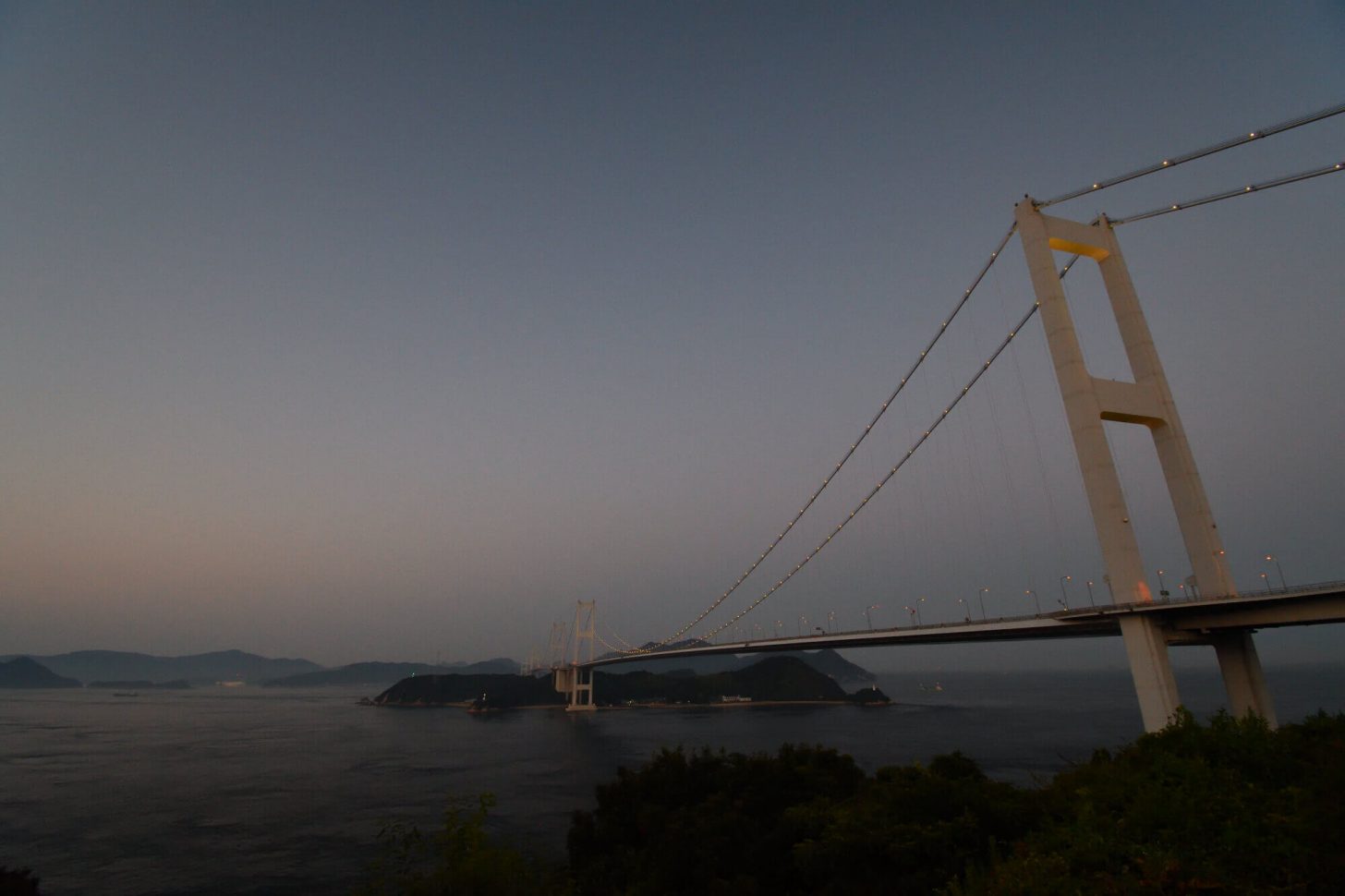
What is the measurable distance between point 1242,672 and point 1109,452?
6.39 meters

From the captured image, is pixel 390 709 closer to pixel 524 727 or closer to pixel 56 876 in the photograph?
pixel 524 727

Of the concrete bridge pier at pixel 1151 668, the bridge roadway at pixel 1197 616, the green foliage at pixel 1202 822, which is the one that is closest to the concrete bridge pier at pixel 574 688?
the bridge roadway at pixel 1197 616

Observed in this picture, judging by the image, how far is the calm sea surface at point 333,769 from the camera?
76.6 feet

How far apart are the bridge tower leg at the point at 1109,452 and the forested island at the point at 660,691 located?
9316 centimetres

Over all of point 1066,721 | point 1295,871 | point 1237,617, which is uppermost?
point 1237,617

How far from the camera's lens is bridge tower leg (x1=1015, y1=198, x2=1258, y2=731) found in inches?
631

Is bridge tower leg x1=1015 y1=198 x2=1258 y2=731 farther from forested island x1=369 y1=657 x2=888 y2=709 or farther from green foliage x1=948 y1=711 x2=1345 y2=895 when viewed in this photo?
forested island x1=369 y1=657 x2=888 y2=709

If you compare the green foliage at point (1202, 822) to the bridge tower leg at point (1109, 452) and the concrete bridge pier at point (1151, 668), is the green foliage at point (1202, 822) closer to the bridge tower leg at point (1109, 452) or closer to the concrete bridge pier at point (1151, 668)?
the concrete bridge pier at point (1151, 668)

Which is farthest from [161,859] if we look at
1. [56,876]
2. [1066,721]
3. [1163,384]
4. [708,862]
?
[1066,721]

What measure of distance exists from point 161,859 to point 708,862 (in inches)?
971

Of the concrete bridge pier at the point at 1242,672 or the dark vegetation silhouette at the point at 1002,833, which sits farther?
the concrete bridge pier at the point at 1242,672

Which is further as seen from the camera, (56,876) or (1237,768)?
(56,876)

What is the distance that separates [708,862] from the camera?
439 inches

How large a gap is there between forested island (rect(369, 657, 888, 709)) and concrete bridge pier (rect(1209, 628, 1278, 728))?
9315 centimetres
